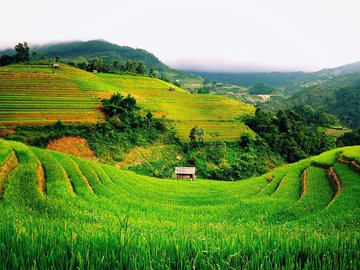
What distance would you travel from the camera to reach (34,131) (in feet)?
171

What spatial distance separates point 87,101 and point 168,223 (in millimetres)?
62025

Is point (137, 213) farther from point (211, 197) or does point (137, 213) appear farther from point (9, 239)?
point (9, 239)

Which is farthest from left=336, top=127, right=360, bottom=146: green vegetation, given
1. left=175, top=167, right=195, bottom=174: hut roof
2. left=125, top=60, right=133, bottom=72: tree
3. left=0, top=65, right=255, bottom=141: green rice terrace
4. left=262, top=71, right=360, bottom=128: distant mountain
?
left=125, top=60, right=133, bottom=72: tree

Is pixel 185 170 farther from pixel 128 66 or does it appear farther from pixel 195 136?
pixel 128 66

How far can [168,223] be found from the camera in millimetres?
11891

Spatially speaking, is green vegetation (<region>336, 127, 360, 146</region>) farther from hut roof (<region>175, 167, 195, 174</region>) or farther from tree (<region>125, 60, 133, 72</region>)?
tree (<region>125, 60, 133, 72</region>)

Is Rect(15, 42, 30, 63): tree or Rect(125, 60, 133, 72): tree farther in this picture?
Rect(125, 60, 133, 72): tree

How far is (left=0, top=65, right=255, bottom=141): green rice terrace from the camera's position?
5956 cm

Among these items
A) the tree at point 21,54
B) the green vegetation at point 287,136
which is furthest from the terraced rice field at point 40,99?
the green vegetation at point 287,136

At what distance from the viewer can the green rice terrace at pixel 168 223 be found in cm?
329

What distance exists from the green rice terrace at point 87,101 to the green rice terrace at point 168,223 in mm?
40563

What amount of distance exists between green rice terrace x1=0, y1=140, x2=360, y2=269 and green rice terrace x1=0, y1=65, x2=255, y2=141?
133 ft

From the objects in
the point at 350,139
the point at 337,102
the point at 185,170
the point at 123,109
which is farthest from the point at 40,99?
the point at 337,102

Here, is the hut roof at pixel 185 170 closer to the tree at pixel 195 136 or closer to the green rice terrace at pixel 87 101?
the tree at pixel 195 136
